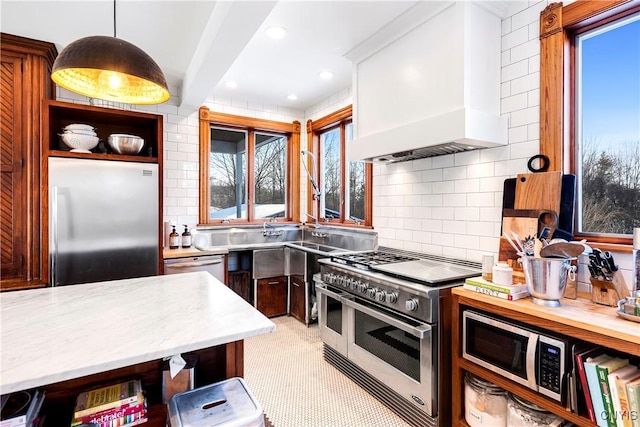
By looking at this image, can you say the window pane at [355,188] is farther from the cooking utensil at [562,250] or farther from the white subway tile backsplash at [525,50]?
the cooking utensil at [562,250]

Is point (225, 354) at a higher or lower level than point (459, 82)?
lower

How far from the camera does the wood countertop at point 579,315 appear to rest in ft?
4.09

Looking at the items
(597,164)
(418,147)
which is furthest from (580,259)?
(418,147)

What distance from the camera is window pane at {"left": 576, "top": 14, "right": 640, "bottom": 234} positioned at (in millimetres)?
1768

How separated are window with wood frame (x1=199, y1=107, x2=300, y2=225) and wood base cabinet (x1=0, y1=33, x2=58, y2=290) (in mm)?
1539

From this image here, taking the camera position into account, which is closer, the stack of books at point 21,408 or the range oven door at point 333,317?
the stack of books at point 21,408

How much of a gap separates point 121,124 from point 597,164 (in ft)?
12.7

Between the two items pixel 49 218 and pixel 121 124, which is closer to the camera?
pixel 49 218

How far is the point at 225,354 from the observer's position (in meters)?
1.37

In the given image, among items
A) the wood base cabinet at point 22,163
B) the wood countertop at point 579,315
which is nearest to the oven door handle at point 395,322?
the wood countertop at point 579,315

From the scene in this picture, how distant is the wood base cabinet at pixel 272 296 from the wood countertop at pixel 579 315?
250 centimetres

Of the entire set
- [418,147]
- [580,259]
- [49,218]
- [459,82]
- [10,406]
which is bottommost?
[10,406]

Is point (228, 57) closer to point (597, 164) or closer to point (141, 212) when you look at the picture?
point (141, 212)

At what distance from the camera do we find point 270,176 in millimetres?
4566
